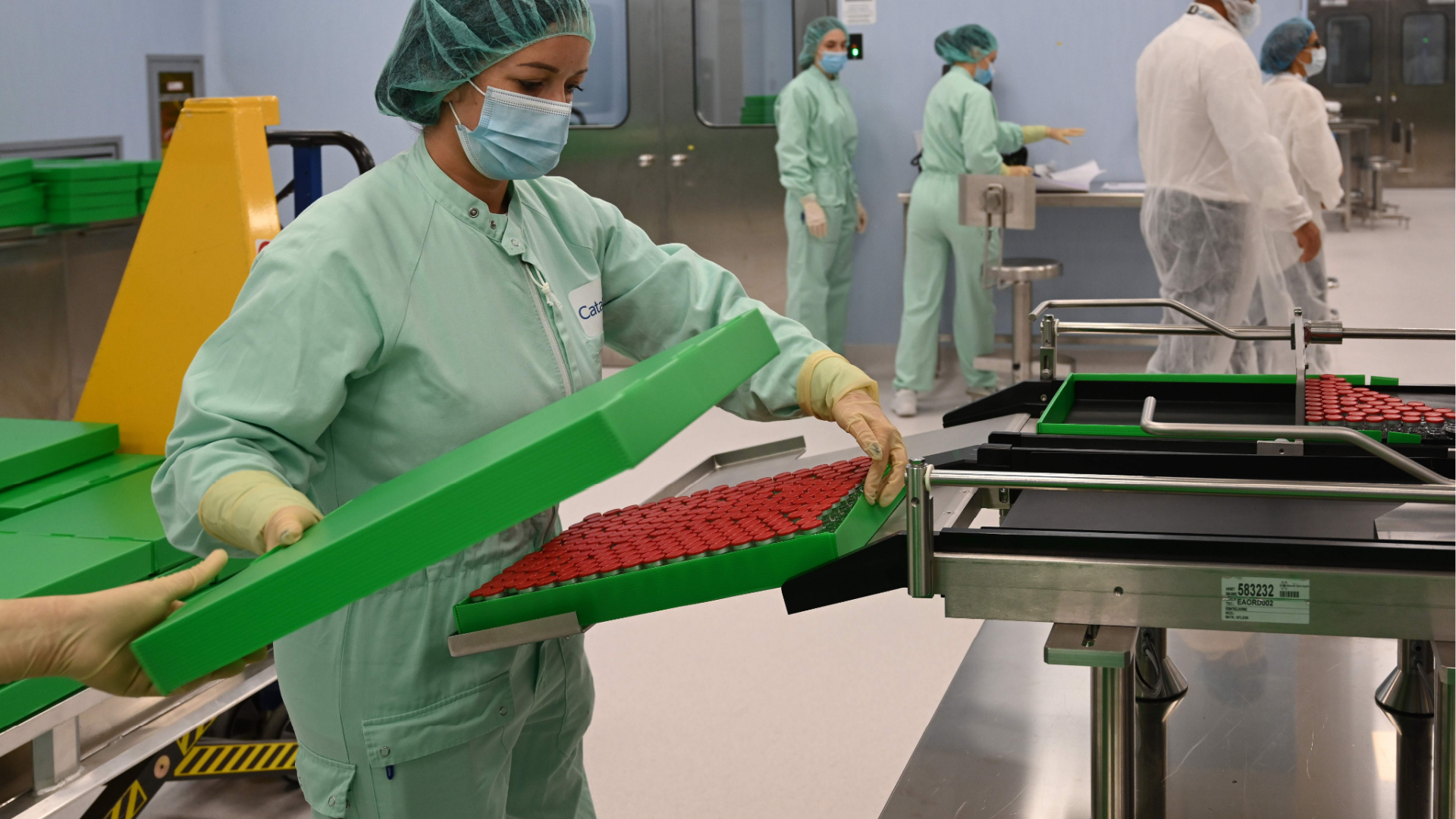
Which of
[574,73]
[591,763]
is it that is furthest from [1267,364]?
[574,73]

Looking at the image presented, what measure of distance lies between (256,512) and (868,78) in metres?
5.17

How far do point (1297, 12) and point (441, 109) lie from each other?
4809 mm

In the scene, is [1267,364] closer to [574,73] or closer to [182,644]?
[574,73]

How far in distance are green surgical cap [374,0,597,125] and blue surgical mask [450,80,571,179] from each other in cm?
3

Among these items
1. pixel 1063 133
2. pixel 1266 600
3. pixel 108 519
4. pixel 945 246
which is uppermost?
pixel 1063 133

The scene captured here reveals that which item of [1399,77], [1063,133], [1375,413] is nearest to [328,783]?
[1375,413]

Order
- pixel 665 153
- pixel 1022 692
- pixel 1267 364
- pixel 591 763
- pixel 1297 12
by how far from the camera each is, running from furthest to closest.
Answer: pixel 665 153
pixel 1297 12
pixel 1267 364
pixel 591 763
pixel 1022 692

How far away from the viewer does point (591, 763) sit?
8.66 ft

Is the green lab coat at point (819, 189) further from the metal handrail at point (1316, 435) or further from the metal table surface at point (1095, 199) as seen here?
the metal handrail at point (1316, 435)

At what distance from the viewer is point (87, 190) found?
127 inches

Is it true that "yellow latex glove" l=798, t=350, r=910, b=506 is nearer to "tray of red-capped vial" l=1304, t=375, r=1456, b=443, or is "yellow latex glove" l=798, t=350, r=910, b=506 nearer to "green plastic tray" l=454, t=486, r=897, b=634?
"green plastic tray" l=454, t=486, r=897, b=634

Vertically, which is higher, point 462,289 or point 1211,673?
point 462,289

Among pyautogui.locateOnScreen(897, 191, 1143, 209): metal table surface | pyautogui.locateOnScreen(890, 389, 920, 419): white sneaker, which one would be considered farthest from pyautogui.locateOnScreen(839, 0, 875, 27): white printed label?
pyautogui.locateOnScreen(890, 389, 920, 419): white sneaker

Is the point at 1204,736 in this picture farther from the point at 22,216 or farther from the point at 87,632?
the point at 22,216
